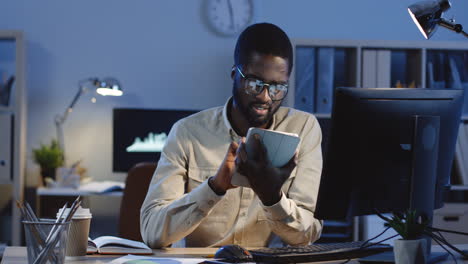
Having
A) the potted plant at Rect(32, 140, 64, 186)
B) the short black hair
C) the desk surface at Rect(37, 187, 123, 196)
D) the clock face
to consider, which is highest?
the clock face

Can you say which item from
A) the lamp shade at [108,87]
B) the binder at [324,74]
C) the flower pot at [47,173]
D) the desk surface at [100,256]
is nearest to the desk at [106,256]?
the desk surface at [100,256]

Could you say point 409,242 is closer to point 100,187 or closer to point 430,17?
point 430,17

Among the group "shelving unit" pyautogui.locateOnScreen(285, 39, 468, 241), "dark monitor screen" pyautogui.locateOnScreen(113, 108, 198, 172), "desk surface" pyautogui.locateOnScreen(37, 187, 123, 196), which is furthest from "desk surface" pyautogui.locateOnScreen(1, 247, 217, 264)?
"dark monitor screen" pyautogui.locateOnScreen(113, 108, 198, 172)

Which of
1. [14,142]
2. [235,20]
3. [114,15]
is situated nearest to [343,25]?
[235,20]

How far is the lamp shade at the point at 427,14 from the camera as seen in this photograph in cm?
154

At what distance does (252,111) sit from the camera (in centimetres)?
174

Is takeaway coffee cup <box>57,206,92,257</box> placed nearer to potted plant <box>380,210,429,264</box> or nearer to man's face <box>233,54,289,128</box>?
man's face <box>233,54,289,128</box>

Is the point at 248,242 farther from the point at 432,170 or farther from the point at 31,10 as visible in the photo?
the point at 31,10

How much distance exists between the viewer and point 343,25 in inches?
149

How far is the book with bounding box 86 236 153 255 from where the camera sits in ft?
4.81

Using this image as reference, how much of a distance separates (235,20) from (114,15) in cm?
77

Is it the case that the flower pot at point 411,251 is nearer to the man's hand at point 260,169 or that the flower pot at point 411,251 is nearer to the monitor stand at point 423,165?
the monitor stand at point 423,165

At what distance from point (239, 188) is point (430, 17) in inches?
28.6

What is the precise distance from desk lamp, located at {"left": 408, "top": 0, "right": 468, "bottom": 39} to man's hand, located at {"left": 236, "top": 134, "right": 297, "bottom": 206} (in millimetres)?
532
